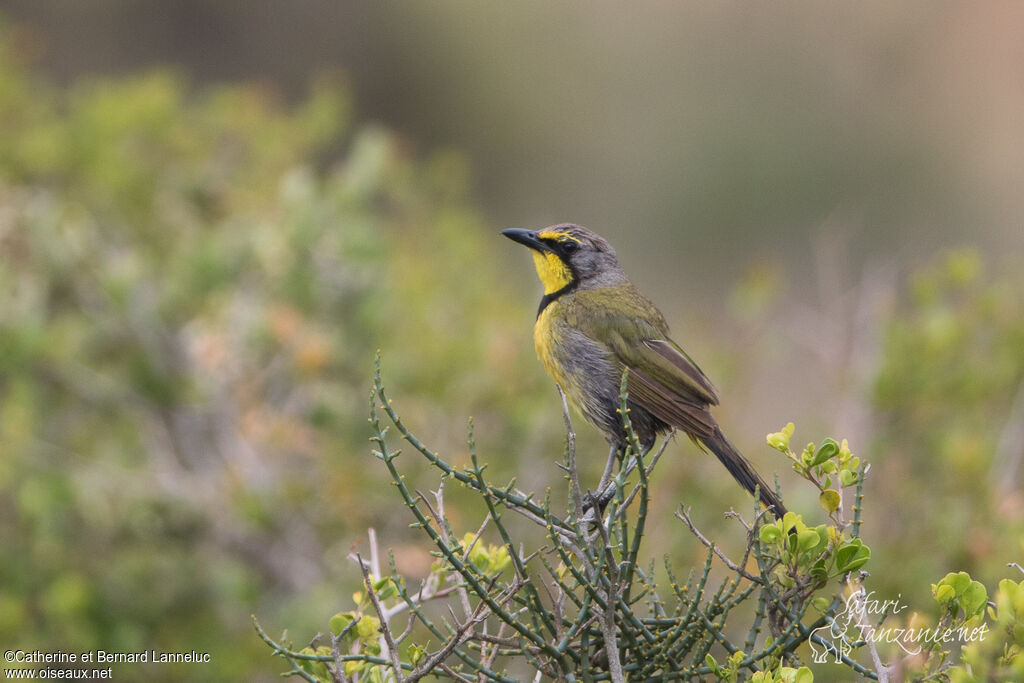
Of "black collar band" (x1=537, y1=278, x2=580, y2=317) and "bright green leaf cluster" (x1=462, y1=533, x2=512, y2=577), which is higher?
"black collar band" (x1=537, y1=278, x2=580, y2=317)

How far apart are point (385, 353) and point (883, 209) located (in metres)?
11.6

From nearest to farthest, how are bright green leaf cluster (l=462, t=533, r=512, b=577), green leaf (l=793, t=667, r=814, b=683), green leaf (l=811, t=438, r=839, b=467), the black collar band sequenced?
green leaf (l=793, t=667, r=814, b=683) < green leaf (l=811, t=438, r=839, b=467) < bright green leaf cluster (l=462, t=533, r=512, b=577) < the black collar band

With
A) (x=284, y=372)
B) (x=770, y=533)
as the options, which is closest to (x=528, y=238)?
(x=770, y=533)

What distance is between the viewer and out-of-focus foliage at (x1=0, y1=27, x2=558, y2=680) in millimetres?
5090

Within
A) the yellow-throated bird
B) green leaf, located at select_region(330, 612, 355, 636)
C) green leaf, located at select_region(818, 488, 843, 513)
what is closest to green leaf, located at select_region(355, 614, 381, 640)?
green leaf, located at select_region(330, 612, 355, 636)

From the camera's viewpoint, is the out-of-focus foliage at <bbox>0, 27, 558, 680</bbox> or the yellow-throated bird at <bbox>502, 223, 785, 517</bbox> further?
the out-of-focus foliage at <bbox>0, 27, 558, 680</bbox>

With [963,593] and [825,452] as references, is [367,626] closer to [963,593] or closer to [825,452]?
[825,452]

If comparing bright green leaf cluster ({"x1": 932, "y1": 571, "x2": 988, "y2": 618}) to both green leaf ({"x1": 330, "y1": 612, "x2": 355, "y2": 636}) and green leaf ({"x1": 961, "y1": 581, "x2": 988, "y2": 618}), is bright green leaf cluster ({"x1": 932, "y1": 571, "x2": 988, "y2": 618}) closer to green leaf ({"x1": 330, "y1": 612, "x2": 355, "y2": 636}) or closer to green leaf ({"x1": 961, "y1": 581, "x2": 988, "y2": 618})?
green leaf ({"x1": 961, "y1": 581, "x2": 988, "y2": 618})

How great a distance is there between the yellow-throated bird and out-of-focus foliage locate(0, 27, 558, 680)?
1.61 metres

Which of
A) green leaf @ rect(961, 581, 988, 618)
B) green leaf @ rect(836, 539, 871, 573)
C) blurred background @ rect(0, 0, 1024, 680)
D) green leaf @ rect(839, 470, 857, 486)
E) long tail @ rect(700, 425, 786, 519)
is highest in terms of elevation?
→ blurred background @ rect(0, 0, 1024, 680)

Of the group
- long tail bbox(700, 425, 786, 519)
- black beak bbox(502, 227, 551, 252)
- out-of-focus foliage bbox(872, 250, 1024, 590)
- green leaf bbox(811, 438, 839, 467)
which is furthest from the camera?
out-of-focus foliage bbox(872, 250, 1024, 590)

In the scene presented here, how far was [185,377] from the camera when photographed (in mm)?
5668

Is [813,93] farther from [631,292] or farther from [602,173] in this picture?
[631,292]

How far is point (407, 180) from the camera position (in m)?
7.58
